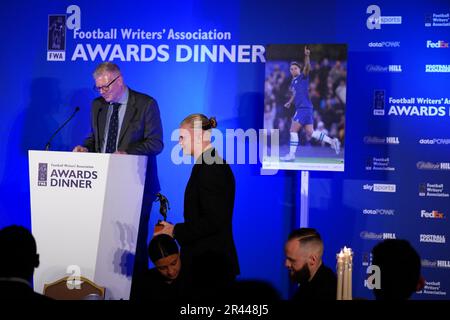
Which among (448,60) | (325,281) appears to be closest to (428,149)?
(448,60)

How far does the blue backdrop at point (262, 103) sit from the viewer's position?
537 cm

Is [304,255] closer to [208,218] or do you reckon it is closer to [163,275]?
[208,218]

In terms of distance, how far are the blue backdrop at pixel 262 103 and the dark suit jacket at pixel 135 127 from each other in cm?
34

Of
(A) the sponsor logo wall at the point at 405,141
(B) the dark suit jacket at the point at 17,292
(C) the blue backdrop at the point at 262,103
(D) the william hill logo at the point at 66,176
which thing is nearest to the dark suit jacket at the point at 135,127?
(C) the blue backdrop at the point at 262,103

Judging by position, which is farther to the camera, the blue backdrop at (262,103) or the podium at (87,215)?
the blue backdrop at (262,103)

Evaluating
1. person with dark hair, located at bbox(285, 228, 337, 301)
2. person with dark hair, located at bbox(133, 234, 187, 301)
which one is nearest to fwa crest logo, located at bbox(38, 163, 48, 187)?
person with dark hair, located at bbox(133, 234, 187, 301)

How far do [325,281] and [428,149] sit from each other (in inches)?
104

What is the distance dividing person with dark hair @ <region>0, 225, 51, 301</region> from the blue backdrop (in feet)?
10.9

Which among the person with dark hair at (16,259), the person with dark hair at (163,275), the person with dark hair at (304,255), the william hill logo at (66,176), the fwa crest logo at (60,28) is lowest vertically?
the person with dark hair at (163,275)

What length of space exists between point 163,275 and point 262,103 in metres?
2.25

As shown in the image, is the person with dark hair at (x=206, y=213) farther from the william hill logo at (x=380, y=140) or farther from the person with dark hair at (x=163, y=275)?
the william hill logo at (x=380, y=140)

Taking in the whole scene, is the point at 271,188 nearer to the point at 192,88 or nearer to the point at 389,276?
the point at 192,88

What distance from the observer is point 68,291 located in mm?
4039

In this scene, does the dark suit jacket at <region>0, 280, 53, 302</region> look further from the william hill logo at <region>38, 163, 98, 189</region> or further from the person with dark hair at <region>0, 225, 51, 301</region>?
the william hill logo at <region>38, 163, 98, 189</region>
